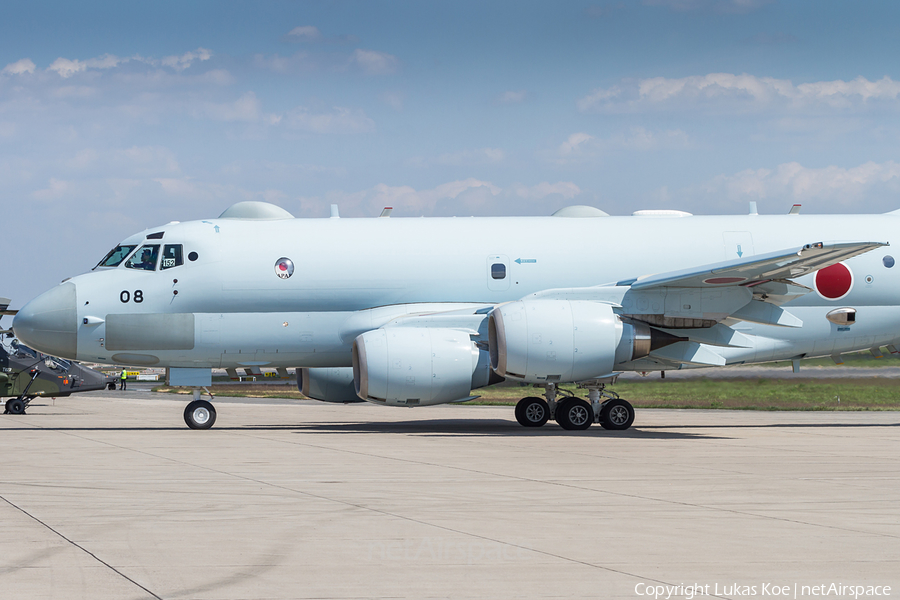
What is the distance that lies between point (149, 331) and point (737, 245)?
40.9 feet

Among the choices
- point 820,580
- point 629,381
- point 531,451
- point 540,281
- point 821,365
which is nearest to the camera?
point 820,580

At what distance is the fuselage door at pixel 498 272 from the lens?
20.3 metres

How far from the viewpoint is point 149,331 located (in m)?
20.1

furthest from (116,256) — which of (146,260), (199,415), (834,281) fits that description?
(834,281)

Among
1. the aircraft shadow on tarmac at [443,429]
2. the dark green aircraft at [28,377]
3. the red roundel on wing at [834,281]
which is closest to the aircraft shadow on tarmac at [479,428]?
the aircraft shadow on tarmac at [443,429]

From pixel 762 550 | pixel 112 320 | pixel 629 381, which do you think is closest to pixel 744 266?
pixel 762 550

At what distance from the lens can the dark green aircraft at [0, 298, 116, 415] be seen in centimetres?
3175

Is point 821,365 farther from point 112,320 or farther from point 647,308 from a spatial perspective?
point 112,320

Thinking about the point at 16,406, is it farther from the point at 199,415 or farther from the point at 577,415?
the point at 577,415

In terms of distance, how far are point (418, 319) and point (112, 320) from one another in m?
6.32

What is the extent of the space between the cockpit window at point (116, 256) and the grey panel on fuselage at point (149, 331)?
3.95 ft

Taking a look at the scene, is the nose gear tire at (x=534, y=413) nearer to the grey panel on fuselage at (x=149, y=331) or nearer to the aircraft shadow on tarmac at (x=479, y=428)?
the aircraft shadow on tarmac at (x=479, y=428)

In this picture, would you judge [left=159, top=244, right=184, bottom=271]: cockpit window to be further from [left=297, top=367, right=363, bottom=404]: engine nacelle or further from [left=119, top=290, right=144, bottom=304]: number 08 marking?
[left=297, top=367, right=363, bottom=404]: engine nacelle

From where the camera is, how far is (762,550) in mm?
7301
